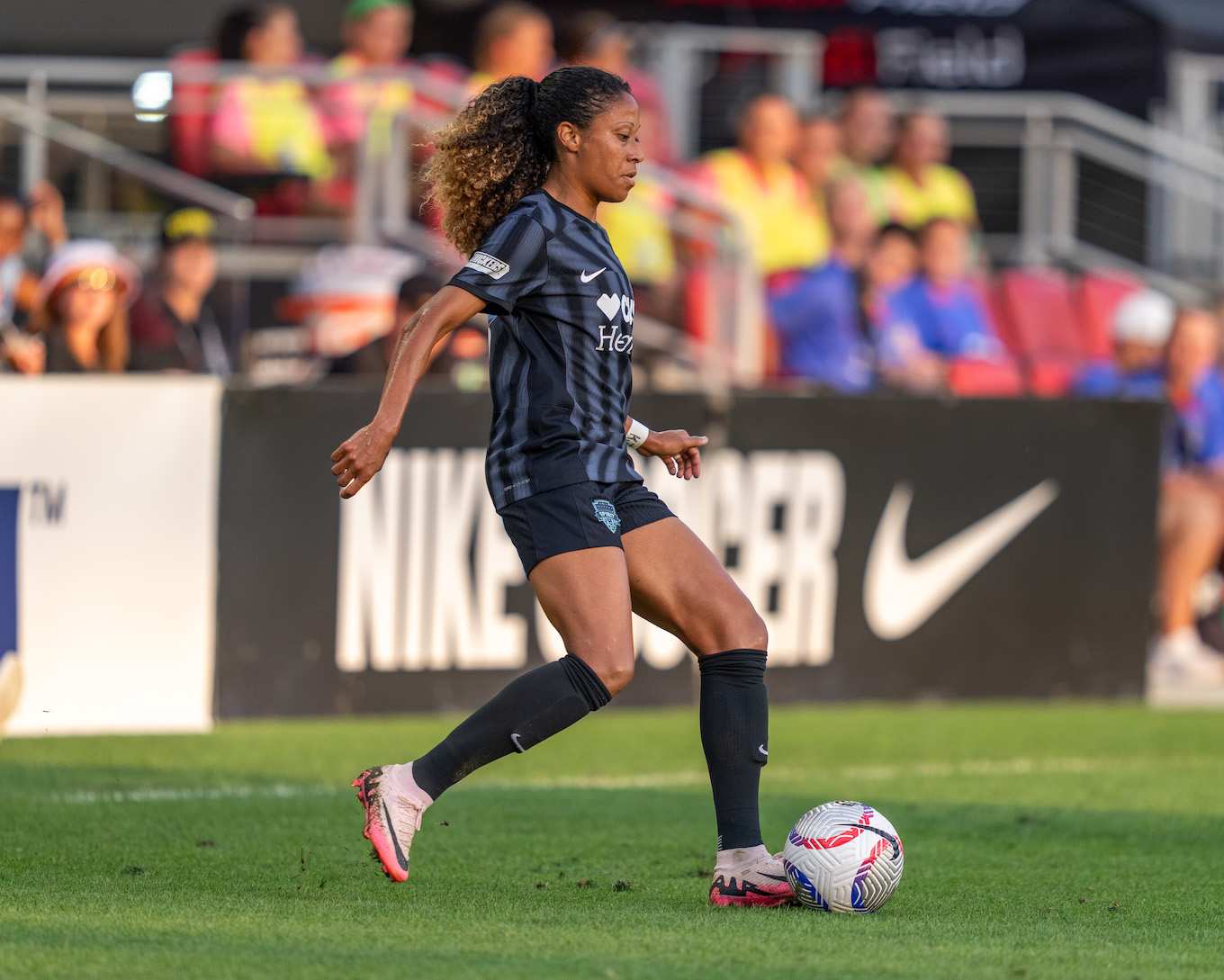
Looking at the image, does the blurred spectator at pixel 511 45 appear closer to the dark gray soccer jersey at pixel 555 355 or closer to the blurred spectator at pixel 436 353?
the blurred spectator at pixel 436 353

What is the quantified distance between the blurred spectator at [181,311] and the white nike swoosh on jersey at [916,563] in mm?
3212

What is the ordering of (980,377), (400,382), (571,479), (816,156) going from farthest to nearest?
(816,156) → (980,377) → (571,479) → (400,382)

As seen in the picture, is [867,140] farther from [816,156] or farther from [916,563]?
[916,563]

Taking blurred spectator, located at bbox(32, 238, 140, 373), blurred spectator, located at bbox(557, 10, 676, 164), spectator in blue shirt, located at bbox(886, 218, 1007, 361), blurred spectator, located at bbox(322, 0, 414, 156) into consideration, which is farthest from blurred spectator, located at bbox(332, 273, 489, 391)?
spectator in blue shirt, located at bbox(886, 218, 1007, 361)

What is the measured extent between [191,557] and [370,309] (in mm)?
1962

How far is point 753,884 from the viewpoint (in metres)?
4.36

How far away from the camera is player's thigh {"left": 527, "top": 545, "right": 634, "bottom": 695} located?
4285mm

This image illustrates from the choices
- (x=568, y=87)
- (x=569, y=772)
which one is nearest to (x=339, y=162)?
(x=569, y=772)

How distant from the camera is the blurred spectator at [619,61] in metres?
10.7

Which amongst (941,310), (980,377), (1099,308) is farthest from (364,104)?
(1099,308)

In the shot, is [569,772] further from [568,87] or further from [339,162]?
[339,162]

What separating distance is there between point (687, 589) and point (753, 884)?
729 millimetres

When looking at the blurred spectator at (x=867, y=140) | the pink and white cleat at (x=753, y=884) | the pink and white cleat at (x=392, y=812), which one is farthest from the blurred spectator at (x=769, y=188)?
the pink and white cleat at (x=392, y=812)

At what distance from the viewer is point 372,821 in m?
4.27
